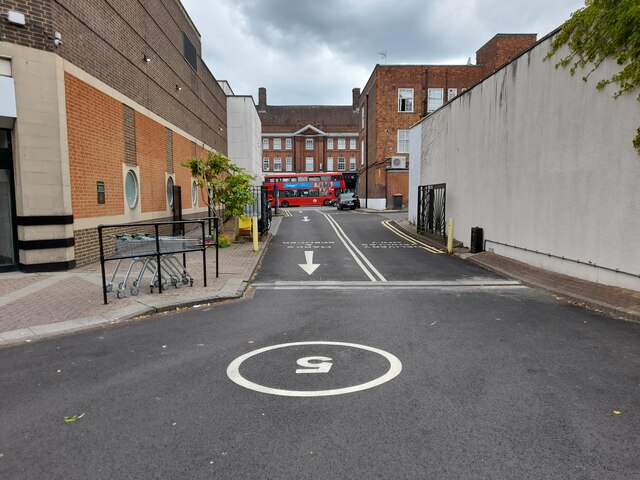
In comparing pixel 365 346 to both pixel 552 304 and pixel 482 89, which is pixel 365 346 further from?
pixel 482 89

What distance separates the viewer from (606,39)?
28.9 feet

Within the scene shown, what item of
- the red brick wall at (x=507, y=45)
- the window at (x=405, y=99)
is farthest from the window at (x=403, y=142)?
the red brick wall at (x=507, y=45)

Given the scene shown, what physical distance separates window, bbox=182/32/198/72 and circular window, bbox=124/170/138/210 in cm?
1036

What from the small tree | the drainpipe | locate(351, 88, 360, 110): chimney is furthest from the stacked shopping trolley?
locate(351, 88, 360, 110): chimney

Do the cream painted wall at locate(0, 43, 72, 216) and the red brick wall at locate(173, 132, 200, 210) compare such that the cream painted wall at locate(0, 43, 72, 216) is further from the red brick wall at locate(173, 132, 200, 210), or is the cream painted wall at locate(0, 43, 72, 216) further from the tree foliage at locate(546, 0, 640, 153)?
the tree foliage at locate(546, 0, 640, 153)

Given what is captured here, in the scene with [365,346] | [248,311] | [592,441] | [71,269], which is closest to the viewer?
[592,441]

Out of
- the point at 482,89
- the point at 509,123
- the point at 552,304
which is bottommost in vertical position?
the point at 552,304

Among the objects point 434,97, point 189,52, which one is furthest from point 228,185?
point 434,97

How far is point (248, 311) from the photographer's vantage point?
745cm

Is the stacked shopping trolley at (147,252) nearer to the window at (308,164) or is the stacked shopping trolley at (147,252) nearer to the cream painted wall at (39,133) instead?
the cream painted wall at (39,133)

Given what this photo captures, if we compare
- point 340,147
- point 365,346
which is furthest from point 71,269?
point 340,147

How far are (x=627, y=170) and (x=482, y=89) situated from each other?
7766mm

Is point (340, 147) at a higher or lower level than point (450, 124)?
higher

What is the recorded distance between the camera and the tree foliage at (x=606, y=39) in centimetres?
801
